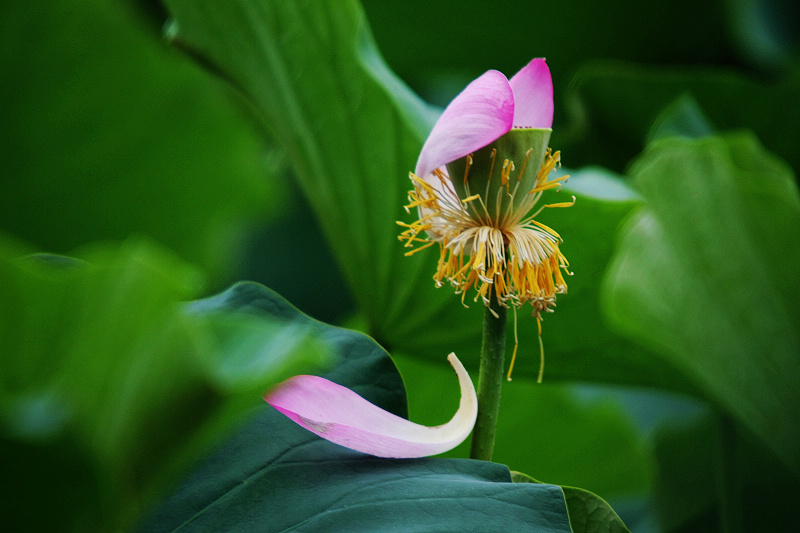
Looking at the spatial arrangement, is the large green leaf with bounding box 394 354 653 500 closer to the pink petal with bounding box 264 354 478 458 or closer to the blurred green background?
the blurred green background

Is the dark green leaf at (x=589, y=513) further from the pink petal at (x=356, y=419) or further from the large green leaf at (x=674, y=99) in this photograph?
the large green leaf at (x=674, y=99)

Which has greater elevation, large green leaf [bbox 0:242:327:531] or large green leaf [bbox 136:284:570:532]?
large green leaf [bbox 0:242:327:531]

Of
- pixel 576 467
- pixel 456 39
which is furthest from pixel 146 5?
pixel 576 467

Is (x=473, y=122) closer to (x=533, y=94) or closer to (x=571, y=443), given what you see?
(x=533, y=94)

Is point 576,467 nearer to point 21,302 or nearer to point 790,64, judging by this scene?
point 21,302

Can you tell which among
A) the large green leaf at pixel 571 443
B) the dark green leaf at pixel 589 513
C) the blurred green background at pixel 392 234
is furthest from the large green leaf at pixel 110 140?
the dark green leaf at pixel 589 513

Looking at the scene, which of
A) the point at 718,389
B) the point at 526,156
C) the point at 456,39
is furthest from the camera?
the point at 456,39

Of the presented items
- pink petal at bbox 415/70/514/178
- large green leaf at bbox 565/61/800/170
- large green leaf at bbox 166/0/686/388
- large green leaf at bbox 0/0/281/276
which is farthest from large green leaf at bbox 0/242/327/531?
large green leaf at bbox 565/61/800/170
